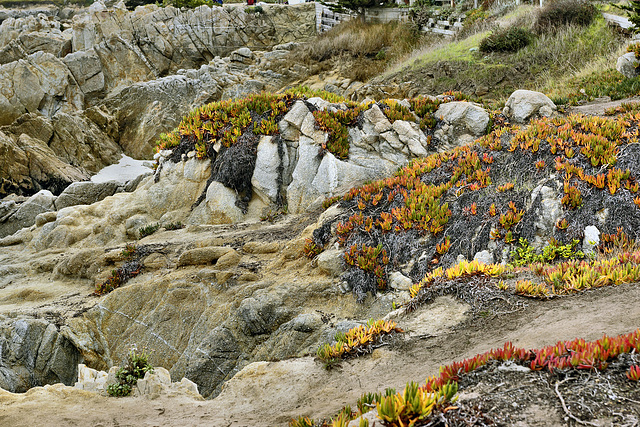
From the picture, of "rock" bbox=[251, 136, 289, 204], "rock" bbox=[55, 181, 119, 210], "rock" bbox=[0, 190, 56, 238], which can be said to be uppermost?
"rock" bbox=[251, 136, 289, 204]

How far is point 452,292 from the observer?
6.87 m

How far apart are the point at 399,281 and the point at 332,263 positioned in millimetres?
1524

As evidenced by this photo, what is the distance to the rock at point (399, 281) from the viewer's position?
28.2 feet

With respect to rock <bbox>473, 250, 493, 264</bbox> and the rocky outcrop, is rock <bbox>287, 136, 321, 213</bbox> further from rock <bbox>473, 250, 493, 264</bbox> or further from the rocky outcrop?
the rocky outcrop

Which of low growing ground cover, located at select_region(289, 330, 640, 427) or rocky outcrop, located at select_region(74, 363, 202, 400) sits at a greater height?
low growing ground cover, located at select_region(289, 330, 640, 427)

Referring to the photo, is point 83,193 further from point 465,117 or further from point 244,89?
point 244,89

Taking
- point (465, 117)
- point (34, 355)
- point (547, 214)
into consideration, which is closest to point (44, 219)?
point (34, 355)

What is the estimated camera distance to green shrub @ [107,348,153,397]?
5902 mm

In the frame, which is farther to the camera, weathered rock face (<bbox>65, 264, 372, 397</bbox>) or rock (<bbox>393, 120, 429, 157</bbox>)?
rock (<bbox>393, 120, 429, 157</bbox>)

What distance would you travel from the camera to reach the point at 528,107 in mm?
14734

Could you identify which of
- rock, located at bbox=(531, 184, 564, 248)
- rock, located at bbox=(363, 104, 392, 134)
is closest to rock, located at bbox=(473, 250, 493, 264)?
rock, located at bbox=(531, 184, 564, 248)

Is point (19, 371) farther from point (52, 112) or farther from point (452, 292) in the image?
point (52, 112)

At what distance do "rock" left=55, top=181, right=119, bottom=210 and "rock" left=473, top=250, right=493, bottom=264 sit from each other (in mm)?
16423

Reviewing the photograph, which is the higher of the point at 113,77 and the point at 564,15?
the point at 564,15
